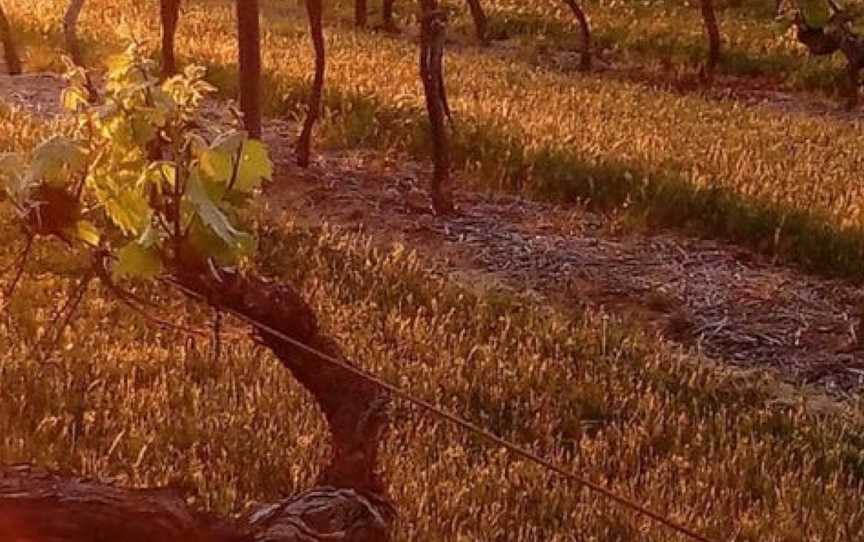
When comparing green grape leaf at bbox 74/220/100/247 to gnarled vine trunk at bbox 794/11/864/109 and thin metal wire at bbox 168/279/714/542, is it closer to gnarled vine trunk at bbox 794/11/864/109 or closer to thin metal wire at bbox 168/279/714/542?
thin metal wire at bbox 168/279/714/542

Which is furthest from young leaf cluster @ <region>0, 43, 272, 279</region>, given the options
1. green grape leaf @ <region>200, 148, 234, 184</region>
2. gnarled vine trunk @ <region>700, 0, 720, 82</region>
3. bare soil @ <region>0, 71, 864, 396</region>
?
gnarled vine trunk @ <region>700, 0, 720, 82</region>

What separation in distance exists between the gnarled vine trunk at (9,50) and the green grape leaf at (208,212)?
962 cm

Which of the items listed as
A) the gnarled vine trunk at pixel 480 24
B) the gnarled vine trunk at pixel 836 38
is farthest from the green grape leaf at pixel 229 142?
the gnarled vine trunk at pixel 480 24

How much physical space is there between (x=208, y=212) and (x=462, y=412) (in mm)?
2724

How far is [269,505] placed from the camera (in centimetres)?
305

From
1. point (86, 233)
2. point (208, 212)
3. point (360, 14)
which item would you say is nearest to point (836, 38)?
point (86, 233)

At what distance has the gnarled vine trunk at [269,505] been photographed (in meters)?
2.64

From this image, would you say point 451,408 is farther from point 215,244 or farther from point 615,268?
point 615,268

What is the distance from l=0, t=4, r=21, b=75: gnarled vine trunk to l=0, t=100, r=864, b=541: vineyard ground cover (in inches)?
214

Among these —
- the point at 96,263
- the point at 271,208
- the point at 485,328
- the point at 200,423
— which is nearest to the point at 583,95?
the point at 271,208

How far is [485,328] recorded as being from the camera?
21.2ft

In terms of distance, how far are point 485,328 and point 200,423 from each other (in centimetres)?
180

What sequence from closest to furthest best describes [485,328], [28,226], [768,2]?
[28,226], [485,328], [768,2]

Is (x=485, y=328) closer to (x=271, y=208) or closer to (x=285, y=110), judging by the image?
(x=271, y=208)
